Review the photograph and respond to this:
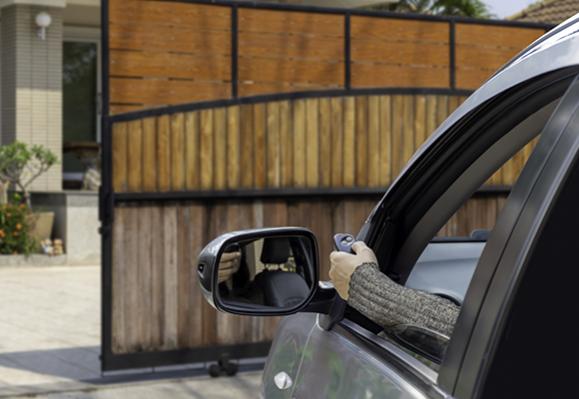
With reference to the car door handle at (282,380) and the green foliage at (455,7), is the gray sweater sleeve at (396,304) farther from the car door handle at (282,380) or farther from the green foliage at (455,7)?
the green foliage at (455,7)

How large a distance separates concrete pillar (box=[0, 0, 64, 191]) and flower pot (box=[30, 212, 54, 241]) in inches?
59.9

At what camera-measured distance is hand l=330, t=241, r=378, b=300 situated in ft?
6.64

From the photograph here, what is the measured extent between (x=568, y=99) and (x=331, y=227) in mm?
6222

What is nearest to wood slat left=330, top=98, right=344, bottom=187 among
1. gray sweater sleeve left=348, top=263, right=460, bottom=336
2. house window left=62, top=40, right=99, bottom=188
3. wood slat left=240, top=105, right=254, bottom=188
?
wood slat left=240, top=105, right=254, bottom=188

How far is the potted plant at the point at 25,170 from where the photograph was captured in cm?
1533

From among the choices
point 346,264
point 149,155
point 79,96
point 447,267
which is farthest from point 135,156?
point 79,96

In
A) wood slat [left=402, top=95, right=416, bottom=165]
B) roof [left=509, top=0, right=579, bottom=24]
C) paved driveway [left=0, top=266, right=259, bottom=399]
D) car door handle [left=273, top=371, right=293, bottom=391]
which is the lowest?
paved driveway [left=0, top=266, right=259, bottom=399]

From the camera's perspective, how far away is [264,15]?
7406 mm

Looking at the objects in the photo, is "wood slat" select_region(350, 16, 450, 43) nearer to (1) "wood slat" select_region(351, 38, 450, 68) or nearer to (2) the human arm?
(1) "wood slat" select_region(351, 38, 450, 68)

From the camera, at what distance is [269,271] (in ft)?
7.45

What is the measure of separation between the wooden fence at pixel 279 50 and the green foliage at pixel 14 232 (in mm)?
8353

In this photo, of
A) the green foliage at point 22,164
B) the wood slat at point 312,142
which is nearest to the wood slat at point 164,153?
the wood slat at point 312,142

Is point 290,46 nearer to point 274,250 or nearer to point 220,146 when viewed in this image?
point 220,146

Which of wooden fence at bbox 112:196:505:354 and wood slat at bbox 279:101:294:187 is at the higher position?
wood slat at bbox 279:101:294:187
